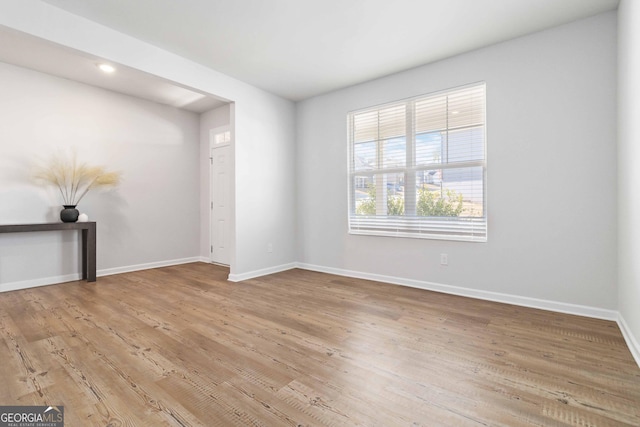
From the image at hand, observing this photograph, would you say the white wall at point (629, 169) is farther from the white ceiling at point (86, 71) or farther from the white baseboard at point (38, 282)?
the white baseboard at point (38, 282)

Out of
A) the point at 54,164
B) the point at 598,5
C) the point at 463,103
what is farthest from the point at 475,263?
the point at 54,164

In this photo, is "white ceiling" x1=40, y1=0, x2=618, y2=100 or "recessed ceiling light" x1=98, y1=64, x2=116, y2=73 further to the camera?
"recessed ceiling light" x1=98, y1=64, x2=116, y2=73

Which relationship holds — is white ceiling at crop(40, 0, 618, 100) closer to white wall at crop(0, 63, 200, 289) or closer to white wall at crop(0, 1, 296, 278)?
white wall at crop(0, 1, 296, 278)

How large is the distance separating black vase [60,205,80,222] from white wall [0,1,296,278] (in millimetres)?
2182

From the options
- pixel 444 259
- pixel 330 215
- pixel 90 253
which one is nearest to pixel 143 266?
pixel 90 253

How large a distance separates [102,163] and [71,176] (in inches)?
19.0

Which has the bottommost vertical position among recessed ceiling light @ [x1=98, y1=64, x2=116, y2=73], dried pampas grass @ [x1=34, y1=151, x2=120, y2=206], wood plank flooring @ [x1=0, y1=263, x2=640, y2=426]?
wood plank flooring @ [x1=0, y1=263, x2=640, y2=426]

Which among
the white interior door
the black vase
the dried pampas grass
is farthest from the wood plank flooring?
the white interior door

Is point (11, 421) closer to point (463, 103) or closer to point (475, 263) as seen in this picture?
point (475, 263)

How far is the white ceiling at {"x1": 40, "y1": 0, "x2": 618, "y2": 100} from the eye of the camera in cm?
266

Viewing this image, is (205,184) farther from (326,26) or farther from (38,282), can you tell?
(326,26)

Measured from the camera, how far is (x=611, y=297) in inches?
108

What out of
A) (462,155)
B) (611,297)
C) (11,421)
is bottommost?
(11,421)

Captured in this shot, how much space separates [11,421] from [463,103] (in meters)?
4.38
